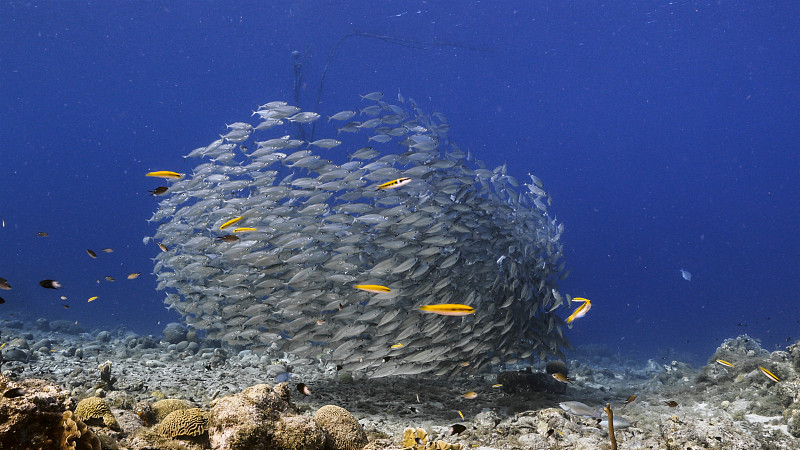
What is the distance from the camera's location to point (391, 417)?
224 inches

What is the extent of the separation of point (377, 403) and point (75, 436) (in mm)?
4646

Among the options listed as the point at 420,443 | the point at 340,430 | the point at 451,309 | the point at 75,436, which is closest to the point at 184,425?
the point at 75,436

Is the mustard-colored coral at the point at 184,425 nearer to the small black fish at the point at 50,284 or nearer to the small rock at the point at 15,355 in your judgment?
the small black fish at the point at 50,284

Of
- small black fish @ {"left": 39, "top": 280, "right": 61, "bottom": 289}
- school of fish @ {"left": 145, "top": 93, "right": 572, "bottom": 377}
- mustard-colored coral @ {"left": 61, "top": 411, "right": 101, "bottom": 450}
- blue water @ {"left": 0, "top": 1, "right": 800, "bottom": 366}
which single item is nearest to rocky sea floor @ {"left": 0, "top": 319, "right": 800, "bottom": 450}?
mustard-colored coral @ {"left": 61, "top": 411, "right": 101, "bottom": 450}

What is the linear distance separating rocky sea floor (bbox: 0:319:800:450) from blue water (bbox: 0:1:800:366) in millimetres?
17230

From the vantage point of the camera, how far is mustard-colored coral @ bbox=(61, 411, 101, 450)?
202cm

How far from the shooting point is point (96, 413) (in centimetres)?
317

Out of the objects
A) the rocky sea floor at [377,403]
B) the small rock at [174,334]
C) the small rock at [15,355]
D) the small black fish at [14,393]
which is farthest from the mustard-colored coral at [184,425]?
the small rock at [174,334]

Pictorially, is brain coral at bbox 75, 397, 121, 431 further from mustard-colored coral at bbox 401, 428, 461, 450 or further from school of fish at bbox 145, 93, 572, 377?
school of fish at bbox 145, 93, 572, 377

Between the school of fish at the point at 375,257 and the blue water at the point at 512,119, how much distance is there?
18853mm

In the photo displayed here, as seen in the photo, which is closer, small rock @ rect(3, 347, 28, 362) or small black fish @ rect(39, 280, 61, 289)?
small black fish @ rect(39, 280, 61, 289)

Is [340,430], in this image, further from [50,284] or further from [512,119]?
[512,119]

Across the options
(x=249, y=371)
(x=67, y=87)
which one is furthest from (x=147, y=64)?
(x=249, y=371)

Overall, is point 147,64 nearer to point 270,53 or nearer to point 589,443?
point 270,53
